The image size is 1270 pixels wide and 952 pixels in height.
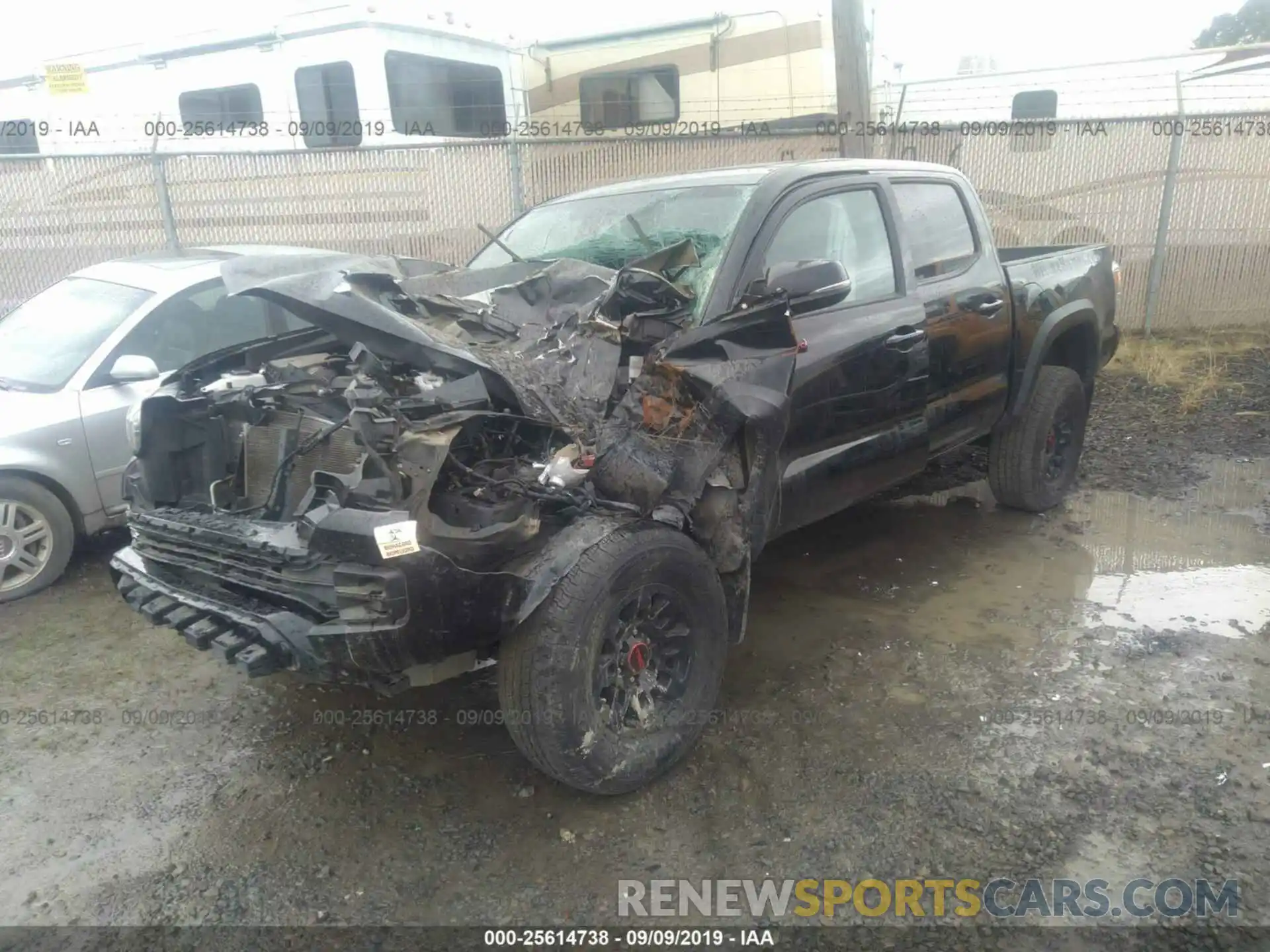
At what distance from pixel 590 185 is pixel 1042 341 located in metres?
4.30

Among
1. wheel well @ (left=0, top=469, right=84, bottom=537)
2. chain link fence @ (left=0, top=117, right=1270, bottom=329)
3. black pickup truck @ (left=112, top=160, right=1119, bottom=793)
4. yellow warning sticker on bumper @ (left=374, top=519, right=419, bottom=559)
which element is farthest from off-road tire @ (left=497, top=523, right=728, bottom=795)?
chain link fence @ (left=0, top=117, right=1270, bottom=329)

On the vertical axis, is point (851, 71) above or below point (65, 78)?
below

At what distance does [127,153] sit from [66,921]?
7779 mm

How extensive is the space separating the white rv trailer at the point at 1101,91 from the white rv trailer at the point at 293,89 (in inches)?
178

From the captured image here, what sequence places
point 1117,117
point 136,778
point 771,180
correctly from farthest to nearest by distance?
point 1117,117 < point 771,180 < point 136,778

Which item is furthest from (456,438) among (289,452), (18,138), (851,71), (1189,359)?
(18,138)

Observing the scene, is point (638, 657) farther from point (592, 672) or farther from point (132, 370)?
point (132, 370)

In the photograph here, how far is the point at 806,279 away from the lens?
10.4 ft

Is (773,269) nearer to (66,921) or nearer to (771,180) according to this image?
(771,180)

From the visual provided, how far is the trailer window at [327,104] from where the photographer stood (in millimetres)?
8297

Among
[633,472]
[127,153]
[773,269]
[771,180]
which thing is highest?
[127,153]

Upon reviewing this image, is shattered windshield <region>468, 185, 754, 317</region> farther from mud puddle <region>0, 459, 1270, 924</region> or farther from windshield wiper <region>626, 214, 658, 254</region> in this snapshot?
mud puddle <region>0, 459, 1270, 924</region>

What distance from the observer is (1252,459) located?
20.4 feet

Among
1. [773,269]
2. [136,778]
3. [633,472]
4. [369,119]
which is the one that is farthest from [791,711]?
[369,119]
